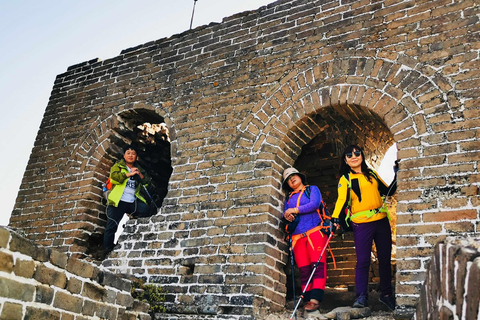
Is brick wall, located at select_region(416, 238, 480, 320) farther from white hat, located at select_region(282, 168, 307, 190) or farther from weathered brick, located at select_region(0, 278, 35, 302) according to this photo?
white hat, located at select_region(282, 168, 307, 190)

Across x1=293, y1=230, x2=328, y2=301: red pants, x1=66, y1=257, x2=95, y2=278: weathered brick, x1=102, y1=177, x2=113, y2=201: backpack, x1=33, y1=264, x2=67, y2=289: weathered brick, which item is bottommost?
x1=33, y1=264, x2=67, y2=289: weathered brick

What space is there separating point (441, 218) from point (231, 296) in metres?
2.11

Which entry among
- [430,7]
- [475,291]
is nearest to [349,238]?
[430,7]

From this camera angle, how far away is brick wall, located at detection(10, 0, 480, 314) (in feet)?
14.1

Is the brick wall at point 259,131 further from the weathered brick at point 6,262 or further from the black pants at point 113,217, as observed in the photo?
the weathered brick at point 6,262

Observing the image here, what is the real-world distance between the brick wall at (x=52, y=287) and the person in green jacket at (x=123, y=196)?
65.5 inches

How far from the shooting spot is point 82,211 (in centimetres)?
631

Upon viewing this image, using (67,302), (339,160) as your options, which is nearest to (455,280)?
(67,302)

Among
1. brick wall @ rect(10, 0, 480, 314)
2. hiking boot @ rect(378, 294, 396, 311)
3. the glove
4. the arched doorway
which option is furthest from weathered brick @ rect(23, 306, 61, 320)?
the arched doorway

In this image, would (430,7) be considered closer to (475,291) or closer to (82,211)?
(475,291)

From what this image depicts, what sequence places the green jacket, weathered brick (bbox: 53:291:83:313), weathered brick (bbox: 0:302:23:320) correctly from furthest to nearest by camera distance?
the green jacket, weathered brick (bbox: 53:291:83:313), weathered brick (bbox: 0:302:23:320)

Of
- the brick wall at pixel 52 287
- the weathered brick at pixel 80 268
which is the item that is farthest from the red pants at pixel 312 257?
the weathered brick at pixel 80 268

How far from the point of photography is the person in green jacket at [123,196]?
6172 mm

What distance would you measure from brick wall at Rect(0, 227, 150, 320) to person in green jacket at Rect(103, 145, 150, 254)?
1664 mm
